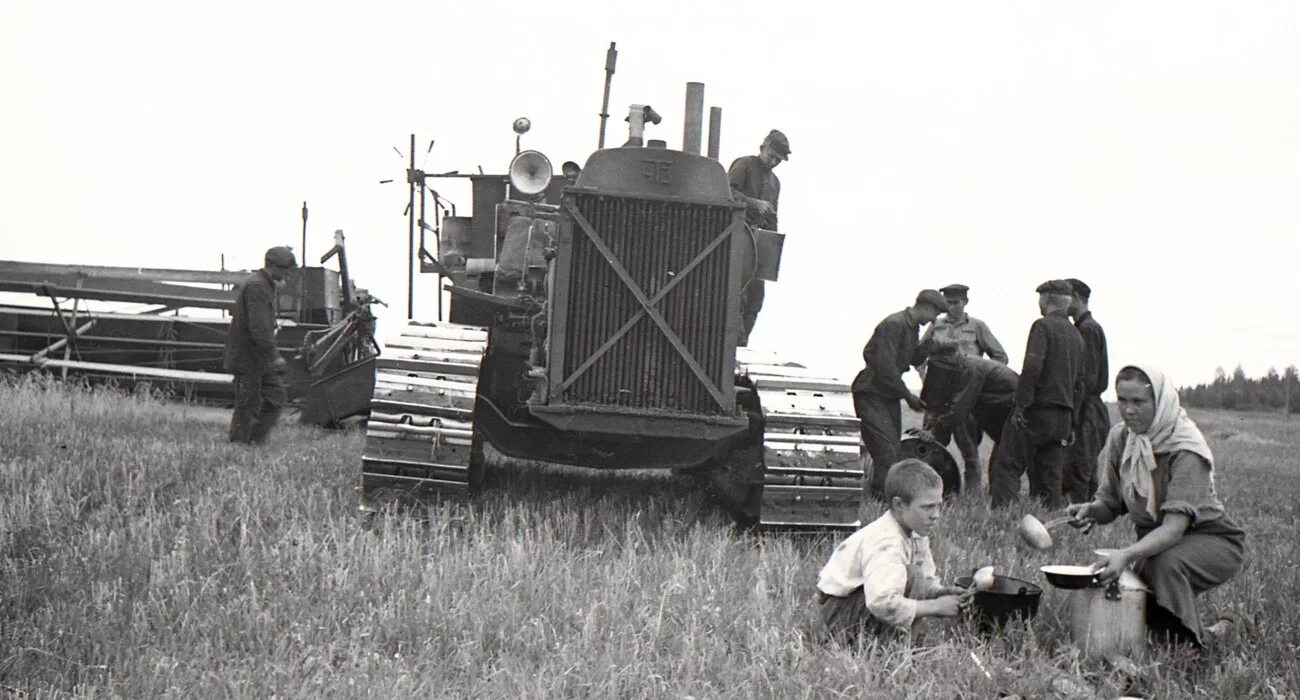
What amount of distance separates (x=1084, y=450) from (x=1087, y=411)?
30 centimetres

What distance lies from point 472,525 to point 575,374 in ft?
3.20

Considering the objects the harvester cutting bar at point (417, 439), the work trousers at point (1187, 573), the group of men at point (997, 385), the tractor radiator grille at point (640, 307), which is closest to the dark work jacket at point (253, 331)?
the harvester cutting bar at point (417, 439)

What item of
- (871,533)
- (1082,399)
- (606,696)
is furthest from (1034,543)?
(1082,399)

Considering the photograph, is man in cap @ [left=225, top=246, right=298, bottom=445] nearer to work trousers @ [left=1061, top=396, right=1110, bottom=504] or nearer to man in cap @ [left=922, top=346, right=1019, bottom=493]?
man in cap @ [left=922, top=346, right=1019, bottom=493]

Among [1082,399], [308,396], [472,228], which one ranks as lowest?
[308,396]

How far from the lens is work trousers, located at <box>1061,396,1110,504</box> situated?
8.57 m

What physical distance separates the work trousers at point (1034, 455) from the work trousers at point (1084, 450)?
0.57 ft

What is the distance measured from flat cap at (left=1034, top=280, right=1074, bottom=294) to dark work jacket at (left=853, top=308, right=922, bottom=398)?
959 millimetres

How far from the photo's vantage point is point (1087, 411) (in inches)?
339

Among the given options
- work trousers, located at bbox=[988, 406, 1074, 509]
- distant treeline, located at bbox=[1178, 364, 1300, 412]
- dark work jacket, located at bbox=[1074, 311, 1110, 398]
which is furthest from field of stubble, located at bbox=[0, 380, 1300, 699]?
distant treeline, located at bbox=[1178, 364, 1300, 412]

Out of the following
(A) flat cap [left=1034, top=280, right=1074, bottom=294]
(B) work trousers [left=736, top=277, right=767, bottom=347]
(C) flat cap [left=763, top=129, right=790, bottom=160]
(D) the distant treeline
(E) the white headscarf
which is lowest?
(D) the distant treeline

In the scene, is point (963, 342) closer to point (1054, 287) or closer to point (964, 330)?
point (964, 330)

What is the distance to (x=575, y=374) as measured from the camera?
243 inches

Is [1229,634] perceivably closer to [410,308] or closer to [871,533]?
[871,533]
